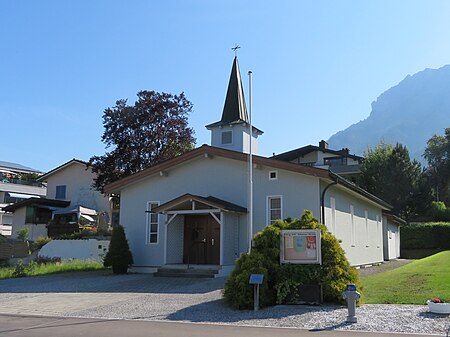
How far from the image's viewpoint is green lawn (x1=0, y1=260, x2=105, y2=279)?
2257 cm

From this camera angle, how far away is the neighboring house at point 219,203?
789 inches

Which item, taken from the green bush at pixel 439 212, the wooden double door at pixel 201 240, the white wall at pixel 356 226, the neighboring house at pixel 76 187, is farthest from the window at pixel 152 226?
the green bush at pixel 439 212

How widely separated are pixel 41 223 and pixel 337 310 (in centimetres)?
3600

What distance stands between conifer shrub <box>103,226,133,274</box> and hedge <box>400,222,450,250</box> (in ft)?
93.5

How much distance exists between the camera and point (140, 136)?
3775cm

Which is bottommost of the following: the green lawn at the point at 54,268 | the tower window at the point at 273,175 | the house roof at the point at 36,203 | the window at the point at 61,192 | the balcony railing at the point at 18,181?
the green lawn at the point at 54,268

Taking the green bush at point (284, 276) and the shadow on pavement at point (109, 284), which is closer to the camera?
the green bush at point (284, 276)

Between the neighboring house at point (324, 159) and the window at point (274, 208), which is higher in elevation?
the neighboring house at point (324, 159)

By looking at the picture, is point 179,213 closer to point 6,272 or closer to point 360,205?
point 6,272

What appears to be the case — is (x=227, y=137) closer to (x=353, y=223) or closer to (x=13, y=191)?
(x=353, y=223)

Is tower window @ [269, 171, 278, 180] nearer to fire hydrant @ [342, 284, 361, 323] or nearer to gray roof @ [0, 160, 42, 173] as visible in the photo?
fire hydrant @ [342, 284, 361, 323]

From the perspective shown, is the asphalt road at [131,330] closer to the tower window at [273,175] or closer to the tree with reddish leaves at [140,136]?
the tower window at [273,175]

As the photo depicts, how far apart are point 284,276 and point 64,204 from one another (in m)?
36.5

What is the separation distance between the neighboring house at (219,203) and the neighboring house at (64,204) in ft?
56.1
